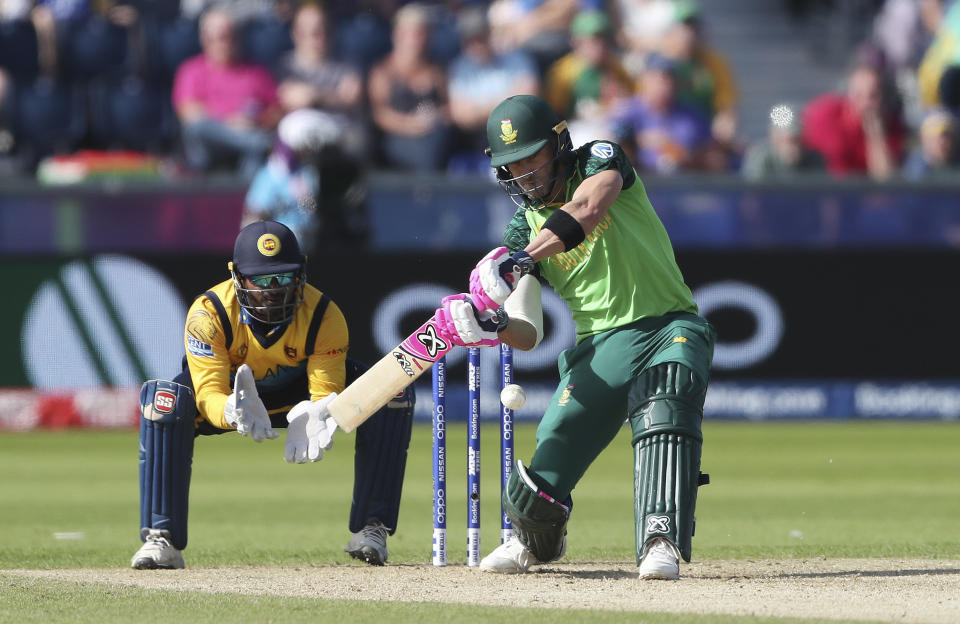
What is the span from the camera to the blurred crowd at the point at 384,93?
562 inches

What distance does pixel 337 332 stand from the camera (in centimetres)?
679

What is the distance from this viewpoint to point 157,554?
668cm

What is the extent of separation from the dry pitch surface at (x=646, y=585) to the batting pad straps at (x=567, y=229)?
52.6 inches

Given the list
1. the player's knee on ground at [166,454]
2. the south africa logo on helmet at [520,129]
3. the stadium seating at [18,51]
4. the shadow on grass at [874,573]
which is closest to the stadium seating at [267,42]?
the stadium seating at [18,51]

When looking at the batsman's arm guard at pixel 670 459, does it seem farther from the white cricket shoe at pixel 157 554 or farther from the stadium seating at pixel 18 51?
the stadium seating at pixel 18 51

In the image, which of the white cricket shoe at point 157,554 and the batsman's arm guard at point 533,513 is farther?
the white cricket shoe at point 157,554

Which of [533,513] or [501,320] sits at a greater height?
[501,320]

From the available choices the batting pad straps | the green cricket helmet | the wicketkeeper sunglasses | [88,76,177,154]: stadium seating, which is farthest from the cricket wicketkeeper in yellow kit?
[88,76,177,154]: stadium seating

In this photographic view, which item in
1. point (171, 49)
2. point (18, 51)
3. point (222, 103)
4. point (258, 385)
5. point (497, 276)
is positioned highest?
point (171, 49)

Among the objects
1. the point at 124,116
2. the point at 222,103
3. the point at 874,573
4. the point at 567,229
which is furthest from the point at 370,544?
the point at 124,116

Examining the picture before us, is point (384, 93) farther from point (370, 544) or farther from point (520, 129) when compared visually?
point (520, 129)

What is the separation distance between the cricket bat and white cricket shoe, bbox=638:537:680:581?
1122 millimetres

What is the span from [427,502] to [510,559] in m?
3.08

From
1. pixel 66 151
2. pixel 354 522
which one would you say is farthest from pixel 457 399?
pixel 354 522
